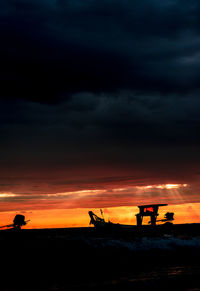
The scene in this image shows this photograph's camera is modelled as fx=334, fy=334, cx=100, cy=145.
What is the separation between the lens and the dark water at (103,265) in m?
21.1

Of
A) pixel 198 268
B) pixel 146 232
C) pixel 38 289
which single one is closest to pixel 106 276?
pixel 38 289

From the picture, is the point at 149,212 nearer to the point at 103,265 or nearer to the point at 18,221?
the point at 18,221

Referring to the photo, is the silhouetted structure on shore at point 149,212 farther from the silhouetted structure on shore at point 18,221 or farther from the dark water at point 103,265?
the silhouetted structure on shore at point 18,221

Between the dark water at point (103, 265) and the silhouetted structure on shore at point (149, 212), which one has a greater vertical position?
the silhouetted structure on shore at point (149, 212)

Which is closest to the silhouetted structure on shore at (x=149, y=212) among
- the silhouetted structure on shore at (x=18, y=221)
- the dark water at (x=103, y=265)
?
the dark water at (x=103, y=265)

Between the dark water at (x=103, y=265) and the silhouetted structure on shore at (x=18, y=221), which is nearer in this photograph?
the dark water at (x=103, y=265)

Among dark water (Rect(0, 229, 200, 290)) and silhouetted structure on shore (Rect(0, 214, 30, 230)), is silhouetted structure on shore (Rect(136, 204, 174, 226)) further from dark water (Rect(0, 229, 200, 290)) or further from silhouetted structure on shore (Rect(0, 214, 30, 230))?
silhouetted structure on shore (Rect(0, 214, 30, 230))

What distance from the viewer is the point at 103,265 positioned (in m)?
28.9

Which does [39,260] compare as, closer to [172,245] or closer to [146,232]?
[172,245]

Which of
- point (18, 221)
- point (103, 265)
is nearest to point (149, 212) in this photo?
point (18, 221)

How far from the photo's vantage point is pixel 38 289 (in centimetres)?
2025

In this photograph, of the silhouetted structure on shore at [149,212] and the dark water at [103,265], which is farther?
the silhouetted structure on shore at [149,212]

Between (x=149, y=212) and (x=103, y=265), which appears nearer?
(x=103, y=265)

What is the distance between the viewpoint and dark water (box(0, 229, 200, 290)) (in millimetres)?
21062
